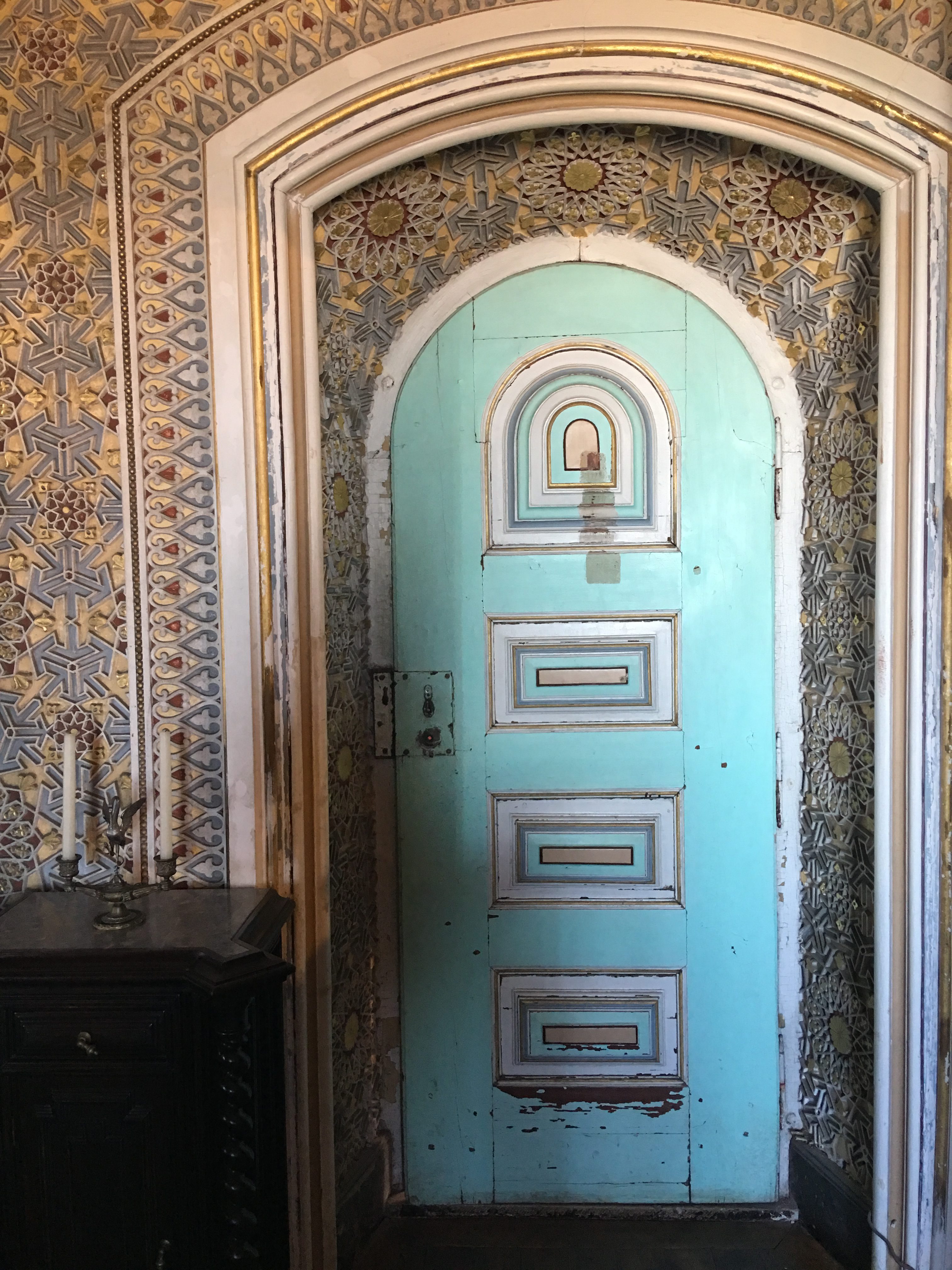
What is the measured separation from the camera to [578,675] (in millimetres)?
2340

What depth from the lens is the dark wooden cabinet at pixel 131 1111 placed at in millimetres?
1623

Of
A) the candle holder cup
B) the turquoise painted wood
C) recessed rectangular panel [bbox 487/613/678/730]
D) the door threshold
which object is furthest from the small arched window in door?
the door threshold

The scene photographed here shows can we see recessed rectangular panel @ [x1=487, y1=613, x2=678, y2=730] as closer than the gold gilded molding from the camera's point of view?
No

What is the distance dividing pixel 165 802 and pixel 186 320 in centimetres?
94

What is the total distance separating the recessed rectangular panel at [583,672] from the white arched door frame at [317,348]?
1.70ft

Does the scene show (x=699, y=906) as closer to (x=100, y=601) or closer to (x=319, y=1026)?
(x=319, y=1026)

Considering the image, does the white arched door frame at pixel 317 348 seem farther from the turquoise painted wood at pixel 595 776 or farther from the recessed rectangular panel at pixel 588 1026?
the recessed rectangular panel at pixel 588 1026

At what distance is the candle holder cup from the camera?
1.71m

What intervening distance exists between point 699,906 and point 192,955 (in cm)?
128

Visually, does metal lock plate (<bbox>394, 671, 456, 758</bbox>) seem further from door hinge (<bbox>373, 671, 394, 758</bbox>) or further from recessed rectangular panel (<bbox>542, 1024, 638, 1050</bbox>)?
recessed rectangular panel (<bbox>542, 1024, 638, 1050</bbox>)

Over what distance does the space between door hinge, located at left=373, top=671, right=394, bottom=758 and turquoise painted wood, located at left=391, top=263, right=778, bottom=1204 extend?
47 mm

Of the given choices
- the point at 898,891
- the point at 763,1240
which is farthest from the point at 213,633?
the point at 763,1240

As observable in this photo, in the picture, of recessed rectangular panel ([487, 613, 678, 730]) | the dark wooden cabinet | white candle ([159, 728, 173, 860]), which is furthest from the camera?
recessed rectangular panel ([487, 613, 678, 730])

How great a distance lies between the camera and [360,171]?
1.91 m
